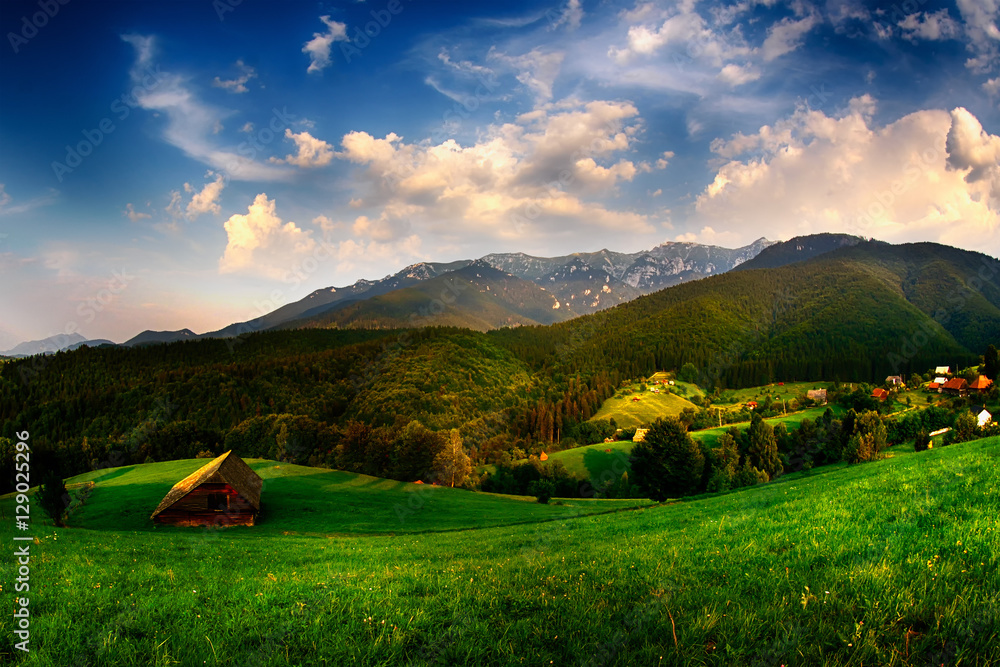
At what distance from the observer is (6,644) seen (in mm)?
4879

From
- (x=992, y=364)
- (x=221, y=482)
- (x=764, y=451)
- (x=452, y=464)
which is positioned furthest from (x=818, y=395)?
(x=221, y=482)

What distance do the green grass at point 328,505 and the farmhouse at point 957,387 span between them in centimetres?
11298

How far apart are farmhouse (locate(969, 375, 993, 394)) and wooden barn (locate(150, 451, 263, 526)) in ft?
480

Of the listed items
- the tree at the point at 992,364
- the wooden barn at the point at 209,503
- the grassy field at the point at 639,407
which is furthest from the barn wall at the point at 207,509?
the tree at the point at 992,364

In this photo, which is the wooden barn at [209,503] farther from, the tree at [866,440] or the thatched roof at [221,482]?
the tree at [866,440]

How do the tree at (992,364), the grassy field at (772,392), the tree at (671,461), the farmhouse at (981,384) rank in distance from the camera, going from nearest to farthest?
1. the tree at (671,461)
2. the farmhouse at (981,384)
3. the tree at (992,364)
4. the grassy field at (772,392)

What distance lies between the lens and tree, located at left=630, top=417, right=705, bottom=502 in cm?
6575

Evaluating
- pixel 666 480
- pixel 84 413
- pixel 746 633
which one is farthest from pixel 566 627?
pixel 84 413

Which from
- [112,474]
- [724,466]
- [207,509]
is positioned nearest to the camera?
[207,509]

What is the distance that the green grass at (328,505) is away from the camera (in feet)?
136

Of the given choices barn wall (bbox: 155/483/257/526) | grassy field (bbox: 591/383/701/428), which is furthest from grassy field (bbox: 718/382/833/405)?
barn wall (bbox: 155/483/257/526)

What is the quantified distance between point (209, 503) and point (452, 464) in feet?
129

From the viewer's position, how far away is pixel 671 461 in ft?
219

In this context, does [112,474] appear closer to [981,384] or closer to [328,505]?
[328,505]
